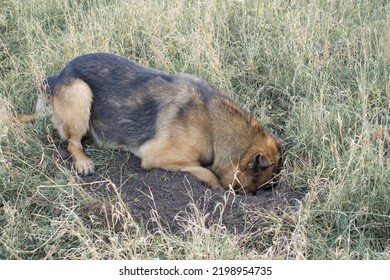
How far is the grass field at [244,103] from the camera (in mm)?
4699

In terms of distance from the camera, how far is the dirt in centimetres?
493

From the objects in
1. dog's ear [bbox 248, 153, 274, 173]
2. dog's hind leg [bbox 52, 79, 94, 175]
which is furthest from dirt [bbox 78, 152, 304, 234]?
dog's hind leg [bbox 52, 79, 94, 175]

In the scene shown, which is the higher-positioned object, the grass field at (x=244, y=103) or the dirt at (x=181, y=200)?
the grass field at (x=244, y=103)

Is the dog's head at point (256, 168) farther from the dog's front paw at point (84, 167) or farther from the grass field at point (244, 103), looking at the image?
the dog's front paw at point (84, 167)

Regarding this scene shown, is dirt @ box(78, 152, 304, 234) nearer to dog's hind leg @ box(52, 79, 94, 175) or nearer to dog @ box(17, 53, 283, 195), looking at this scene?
dog @ box(17, 53, 283, 195)

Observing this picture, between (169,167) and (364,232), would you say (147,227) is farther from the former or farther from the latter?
(364,232)

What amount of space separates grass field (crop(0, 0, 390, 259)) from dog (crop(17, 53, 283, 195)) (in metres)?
0.23

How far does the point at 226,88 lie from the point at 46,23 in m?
2.92

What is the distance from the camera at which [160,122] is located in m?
5.94

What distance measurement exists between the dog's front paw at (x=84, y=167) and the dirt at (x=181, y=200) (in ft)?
0.29

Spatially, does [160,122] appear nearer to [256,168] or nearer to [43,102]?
[256,168]

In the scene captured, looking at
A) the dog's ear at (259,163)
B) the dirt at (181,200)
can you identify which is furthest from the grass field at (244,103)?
the dog's ear at (259,163)
